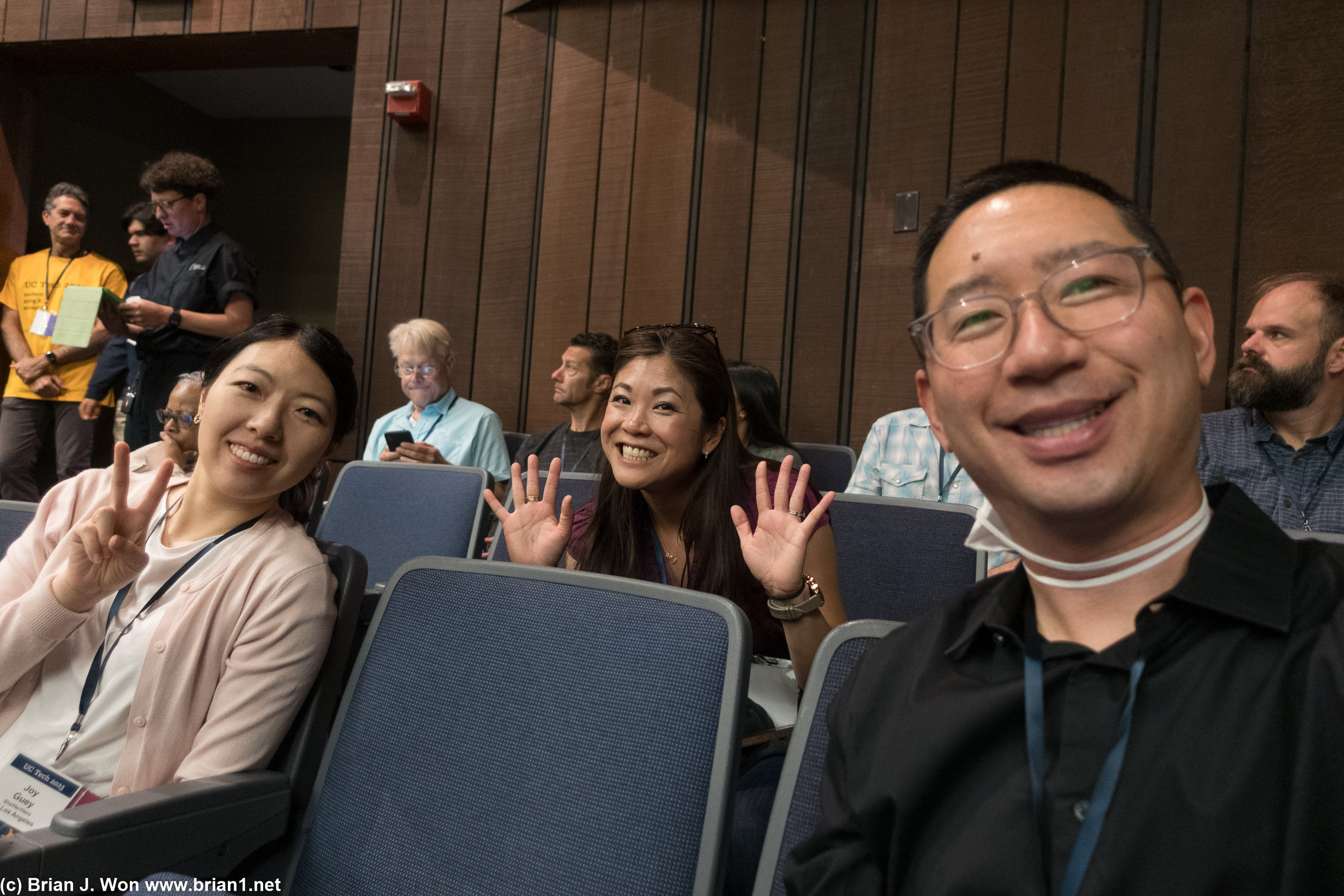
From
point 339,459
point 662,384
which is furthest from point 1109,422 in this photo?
point 339,459

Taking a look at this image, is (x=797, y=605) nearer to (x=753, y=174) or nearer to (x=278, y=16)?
(x=753, y=174)

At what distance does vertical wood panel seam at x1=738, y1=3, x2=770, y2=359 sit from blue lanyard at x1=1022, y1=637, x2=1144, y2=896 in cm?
326

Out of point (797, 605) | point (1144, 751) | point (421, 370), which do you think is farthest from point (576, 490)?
point (1144, 751)

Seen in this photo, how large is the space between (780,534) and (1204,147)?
2695 mm

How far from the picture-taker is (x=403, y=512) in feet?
7.64

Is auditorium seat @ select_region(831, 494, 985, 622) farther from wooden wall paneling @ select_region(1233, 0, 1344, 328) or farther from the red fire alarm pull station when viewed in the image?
the red fire alarm pull station

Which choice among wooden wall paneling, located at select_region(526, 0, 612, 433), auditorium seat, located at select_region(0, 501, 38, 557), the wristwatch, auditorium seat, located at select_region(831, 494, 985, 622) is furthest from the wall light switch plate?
auditorium seat, located at select_region(0, 501, 38, 557)

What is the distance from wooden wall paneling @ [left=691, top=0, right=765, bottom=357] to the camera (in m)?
3.92

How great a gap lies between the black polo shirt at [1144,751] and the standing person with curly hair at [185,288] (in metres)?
3.33

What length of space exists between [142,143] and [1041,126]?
21.9 feet

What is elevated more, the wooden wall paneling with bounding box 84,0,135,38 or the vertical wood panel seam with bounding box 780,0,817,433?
the wooden wall paneling with bounding box 84,0,135,38

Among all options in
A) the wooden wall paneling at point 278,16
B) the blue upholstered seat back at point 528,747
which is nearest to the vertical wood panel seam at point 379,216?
the wooden wall paneling at point 278,16

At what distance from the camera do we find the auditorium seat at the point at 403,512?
2.23m

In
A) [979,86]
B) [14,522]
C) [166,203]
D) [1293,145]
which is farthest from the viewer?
[979,86]
